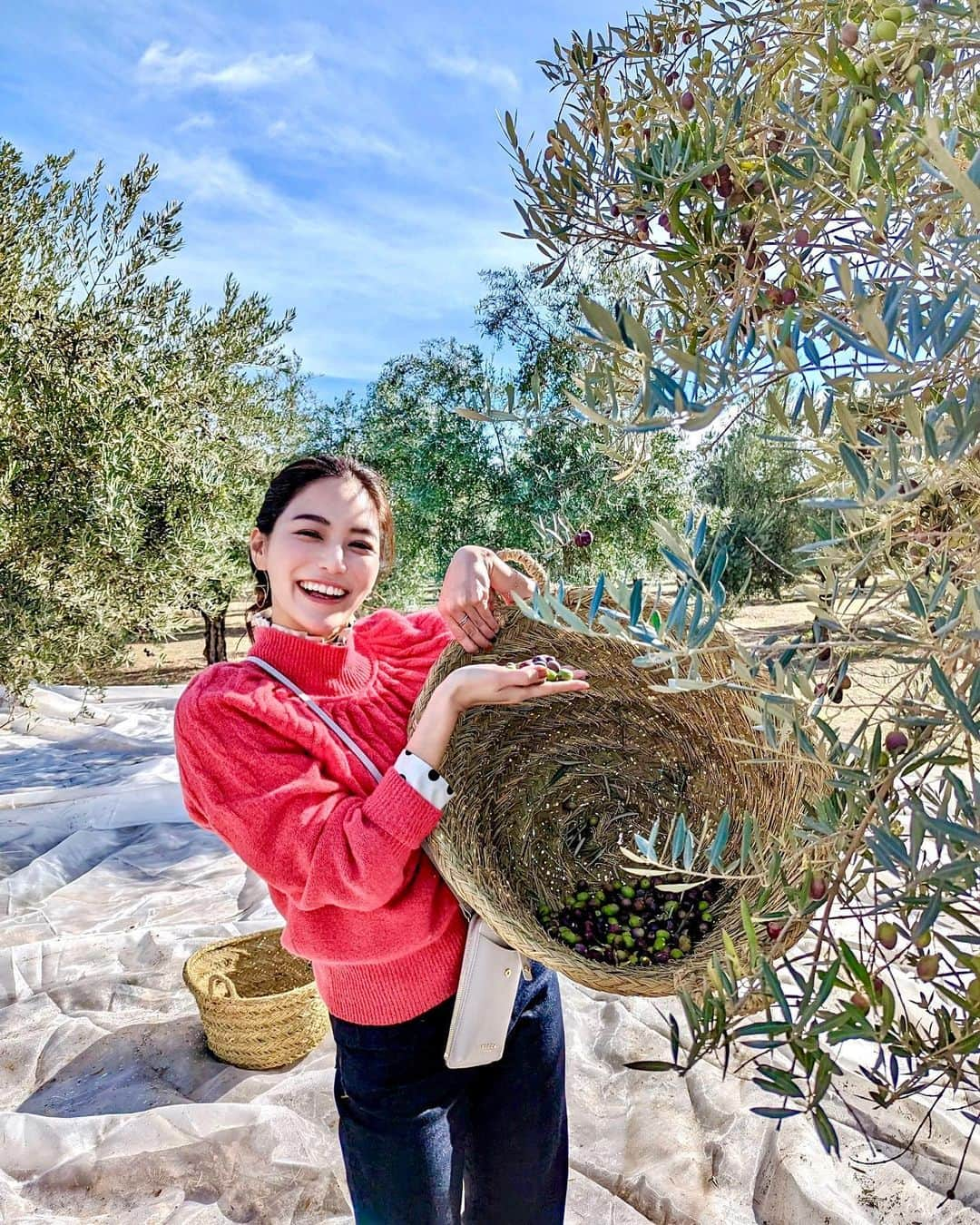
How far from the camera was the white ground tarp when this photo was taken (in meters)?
2.70

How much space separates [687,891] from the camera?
5.65 feet

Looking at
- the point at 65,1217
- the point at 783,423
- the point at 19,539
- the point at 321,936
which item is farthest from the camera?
the point at 19,539

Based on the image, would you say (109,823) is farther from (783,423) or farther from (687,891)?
(783,423)

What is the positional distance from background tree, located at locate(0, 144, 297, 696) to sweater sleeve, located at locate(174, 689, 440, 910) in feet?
9.32

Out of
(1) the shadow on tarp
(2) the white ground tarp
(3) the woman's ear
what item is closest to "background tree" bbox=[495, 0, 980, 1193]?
(3) the woman's ear

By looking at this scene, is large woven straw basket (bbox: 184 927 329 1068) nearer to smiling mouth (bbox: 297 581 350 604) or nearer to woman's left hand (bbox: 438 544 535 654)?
smiling mouth (bbox: 297 581 350 604)

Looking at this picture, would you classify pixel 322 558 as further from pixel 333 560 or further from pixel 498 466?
pixel 498 466

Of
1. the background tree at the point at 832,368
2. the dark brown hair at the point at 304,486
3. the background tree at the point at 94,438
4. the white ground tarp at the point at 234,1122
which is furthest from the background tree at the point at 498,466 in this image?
the background tree at the point at 832,368

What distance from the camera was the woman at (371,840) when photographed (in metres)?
1.53

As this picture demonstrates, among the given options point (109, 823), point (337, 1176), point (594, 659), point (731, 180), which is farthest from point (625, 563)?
point (731, 180)

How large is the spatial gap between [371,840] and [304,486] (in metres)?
0.78

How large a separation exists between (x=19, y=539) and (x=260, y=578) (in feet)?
8.83

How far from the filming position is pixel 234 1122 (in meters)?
2.99

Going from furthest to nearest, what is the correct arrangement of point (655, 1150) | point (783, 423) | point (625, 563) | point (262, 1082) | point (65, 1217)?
point (625, 563) < point (262, 1082) < point (655, 1150) < point (65, 1217) < point (783, 423)
